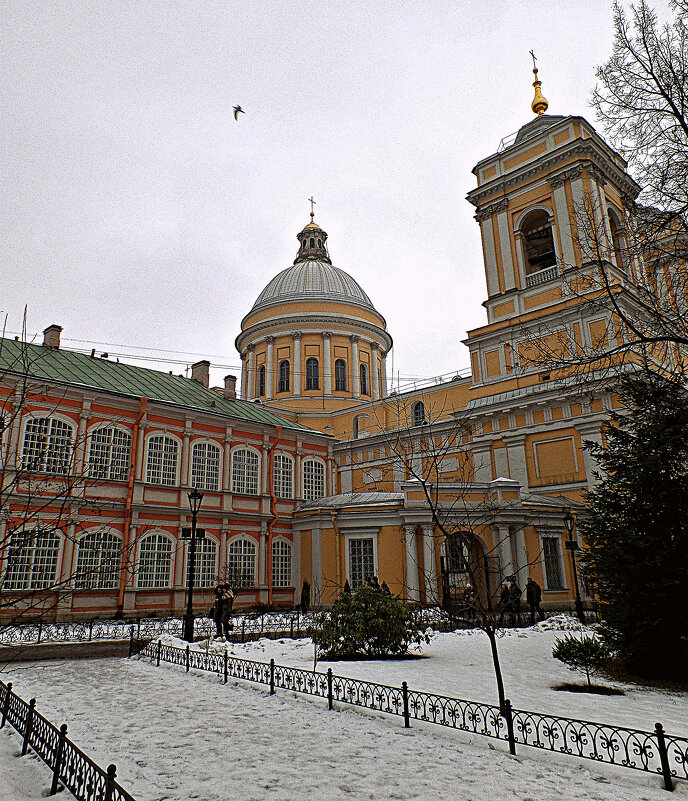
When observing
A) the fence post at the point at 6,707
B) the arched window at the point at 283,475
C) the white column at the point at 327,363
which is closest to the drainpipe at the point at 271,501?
the arched window at the point at 283,475

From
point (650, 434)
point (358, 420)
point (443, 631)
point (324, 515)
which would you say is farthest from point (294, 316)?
point (650, 434)

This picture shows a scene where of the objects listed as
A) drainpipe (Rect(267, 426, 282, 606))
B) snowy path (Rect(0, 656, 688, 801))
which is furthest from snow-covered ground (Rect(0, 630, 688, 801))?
drainpipe (Rect(267, 426, 282, 606))

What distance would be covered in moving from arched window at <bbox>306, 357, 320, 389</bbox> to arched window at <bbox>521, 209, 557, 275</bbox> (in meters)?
17.6

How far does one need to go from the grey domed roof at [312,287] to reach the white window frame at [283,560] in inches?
814

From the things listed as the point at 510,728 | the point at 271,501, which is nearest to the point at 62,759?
the point at 510,728

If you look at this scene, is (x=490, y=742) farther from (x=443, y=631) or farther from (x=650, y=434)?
(x=443, y=631)

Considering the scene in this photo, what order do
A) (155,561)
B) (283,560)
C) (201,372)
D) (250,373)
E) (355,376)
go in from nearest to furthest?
(155,561) → (283,560) → (201,372) → (355,376) → (250,373)

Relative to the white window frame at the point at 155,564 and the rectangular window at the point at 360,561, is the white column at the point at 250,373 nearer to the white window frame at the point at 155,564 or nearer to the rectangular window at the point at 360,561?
the white window frame at the point at 155,564

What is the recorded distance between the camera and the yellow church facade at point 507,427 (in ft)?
80.3

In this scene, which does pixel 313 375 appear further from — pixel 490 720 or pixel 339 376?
pixel 490 720

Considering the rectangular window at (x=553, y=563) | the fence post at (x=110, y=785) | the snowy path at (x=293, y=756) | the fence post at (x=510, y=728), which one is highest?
the rectangular window at (x=553, y=563)

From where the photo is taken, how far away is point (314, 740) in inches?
298

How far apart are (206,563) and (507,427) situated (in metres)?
15.9

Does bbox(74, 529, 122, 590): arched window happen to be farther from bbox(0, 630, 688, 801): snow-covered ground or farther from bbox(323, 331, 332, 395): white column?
bbox(323, 331, 332, 395): white column
